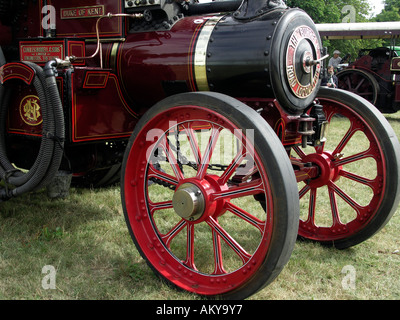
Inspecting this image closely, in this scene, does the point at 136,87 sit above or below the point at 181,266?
above

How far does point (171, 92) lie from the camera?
Result: 2.85 meters

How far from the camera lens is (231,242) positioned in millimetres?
2246

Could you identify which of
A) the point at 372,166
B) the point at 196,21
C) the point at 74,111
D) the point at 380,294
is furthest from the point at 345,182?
the point at 74,111

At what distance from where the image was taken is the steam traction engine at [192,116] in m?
2.17

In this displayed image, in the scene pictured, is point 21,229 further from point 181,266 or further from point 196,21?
point 196,21

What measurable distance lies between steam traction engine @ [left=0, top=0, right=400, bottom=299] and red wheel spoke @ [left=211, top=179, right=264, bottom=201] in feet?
0.03

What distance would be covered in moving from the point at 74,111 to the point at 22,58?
60 cm

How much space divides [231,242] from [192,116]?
668mm

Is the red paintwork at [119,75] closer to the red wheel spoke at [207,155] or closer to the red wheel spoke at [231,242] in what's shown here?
the red wheel spoke at [207,155]

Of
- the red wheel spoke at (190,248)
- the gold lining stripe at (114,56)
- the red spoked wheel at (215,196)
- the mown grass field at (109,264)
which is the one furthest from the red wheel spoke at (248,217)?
the gold lining stripe at (114,56)

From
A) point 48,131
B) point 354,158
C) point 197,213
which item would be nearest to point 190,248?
point 197,213

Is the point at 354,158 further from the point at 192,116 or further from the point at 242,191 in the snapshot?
the point at 192,116

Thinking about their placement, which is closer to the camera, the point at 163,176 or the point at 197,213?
the point at 197,213

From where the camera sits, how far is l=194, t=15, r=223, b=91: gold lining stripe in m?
2.62
